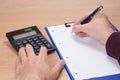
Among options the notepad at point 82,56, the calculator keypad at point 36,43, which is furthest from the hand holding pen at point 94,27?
the calculator keypad at point 36,43

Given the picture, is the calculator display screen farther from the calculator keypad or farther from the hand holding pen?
the hand holding pen

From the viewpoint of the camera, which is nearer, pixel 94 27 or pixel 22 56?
pixel 22 56

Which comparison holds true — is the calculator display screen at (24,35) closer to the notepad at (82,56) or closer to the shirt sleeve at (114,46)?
the notepad at (82,56)

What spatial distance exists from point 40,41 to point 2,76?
0.67 feet

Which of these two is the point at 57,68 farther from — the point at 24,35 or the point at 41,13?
the point at 41,13

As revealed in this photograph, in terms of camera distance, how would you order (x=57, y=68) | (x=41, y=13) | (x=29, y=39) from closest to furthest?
(x=57, y=68) → (x=29, y=39) → (x=41, y=13)

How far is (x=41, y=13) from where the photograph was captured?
114 cm

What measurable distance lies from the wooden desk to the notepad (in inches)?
1.8

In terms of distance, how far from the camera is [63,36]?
99cm

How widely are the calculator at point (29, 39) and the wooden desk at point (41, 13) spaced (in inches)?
1.0

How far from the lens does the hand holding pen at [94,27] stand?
94cm

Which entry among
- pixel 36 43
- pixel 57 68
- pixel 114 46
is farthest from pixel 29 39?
pixel 114 46

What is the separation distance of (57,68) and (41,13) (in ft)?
1.30

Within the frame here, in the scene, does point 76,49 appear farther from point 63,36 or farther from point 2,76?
point 2,76
